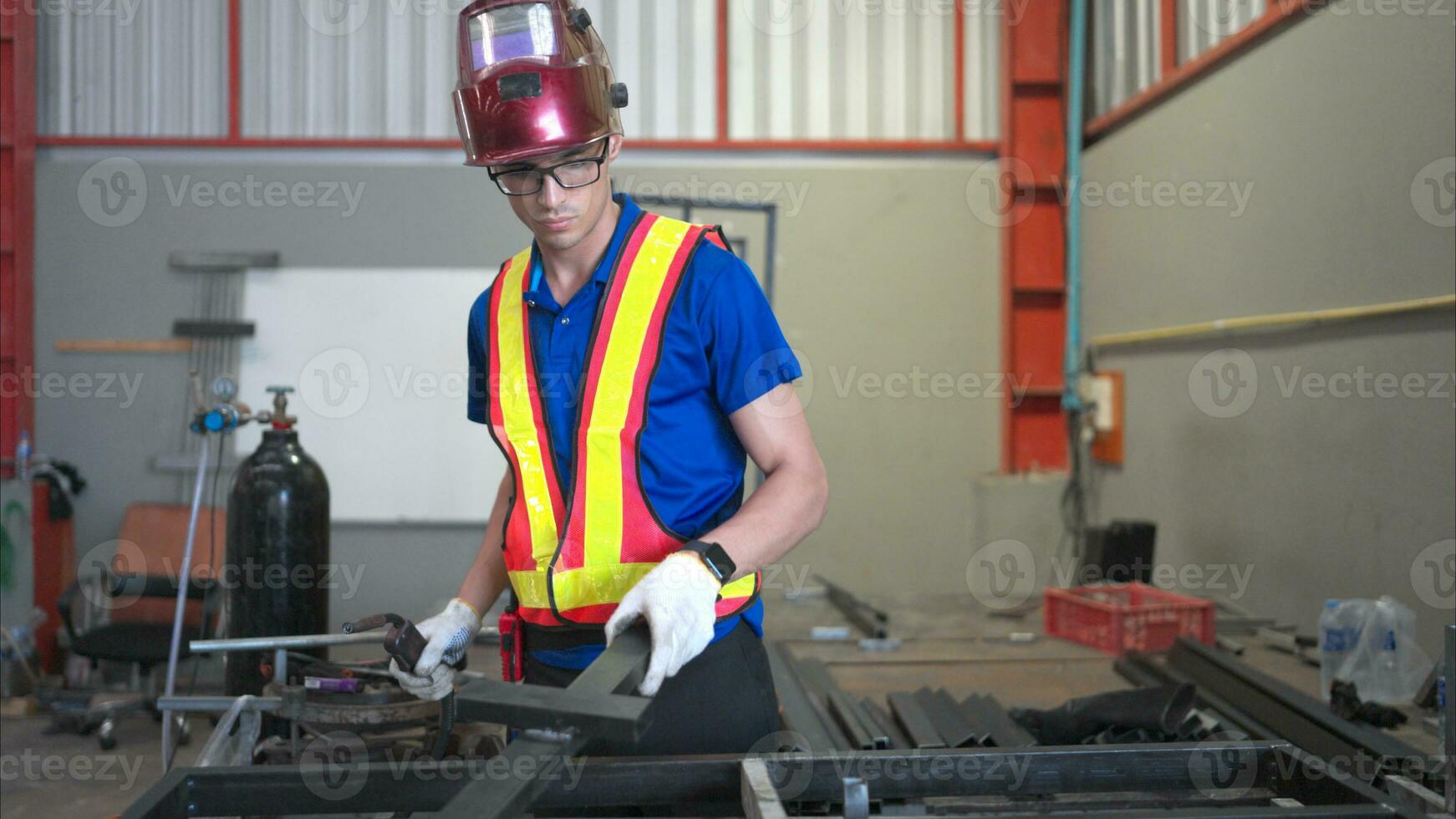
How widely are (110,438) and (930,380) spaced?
453 cm

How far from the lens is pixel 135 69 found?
258 inches

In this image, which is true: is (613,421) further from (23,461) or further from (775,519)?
(23,461)

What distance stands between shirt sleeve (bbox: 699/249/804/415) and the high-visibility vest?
7cm

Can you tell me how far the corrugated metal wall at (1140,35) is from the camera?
16.2 ft

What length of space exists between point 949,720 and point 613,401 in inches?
67.6

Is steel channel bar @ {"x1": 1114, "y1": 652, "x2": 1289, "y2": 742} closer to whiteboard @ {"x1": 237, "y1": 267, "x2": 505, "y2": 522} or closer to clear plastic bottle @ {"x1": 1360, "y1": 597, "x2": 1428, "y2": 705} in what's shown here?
clear plastic bottle @ {"x1": 1360, "y1": 597, "x2": 1428, "y2": 705}

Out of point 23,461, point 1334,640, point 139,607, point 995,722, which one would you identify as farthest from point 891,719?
point 23,461

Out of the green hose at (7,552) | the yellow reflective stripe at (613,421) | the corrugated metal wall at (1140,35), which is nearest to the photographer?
the yellow reflective stripe at (613,421)

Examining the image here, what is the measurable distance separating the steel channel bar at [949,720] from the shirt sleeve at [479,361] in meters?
1.33

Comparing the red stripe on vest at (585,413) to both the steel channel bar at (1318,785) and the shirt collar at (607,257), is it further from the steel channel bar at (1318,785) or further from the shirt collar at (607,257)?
the steel channel bar at (1318,785)

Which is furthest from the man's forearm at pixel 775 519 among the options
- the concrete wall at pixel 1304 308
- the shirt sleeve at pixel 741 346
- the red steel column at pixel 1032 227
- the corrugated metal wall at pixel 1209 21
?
the red steel column at pixel 1032 227

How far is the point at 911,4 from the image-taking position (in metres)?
6.70

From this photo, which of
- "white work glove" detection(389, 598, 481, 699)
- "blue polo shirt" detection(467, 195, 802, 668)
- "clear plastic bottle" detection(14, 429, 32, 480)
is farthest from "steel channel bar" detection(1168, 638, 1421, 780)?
"clear plastic bottle" detection(14, 429, 32, 480)

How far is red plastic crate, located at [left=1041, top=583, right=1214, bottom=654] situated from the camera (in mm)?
3744
